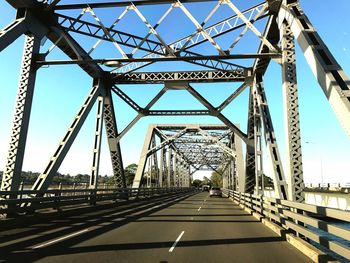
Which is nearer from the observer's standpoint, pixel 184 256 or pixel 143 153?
pixel 184 256

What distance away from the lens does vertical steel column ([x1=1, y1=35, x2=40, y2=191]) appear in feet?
44.6

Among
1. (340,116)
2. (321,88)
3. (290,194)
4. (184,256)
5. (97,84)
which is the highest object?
(97,84)

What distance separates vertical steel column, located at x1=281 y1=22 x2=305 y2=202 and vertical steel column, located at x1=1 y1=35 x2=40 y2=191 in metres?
10.3

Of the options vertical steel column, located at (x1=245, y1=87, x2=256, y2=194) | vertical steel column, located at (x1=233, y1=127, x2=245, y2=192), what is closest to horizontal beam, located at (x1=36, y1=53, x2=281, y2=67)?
vertical steel column, located at (x1=245, y1=87, x2=256, y2=194)

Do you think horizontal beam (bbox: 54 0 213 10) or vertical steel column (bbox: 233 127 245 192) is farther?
vertical steel column (bbox: 233 127 245 192)

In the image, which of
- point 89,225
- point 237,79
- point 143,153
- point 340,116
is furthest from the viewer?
point 143,153

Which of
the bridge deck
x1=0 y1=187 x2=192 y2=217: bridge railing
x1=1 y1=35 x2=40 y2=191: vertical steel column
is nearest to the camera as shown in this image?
the bridge deck

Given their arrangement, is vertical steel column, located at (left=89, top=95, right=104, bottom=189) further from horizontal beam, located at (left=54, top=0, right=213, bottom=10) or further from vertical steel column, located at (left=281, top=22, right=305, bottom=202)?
vertical steel column, located at (left=281, top=22, right=305, bottom=202)

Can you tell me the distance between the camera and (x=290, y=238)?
10258mm

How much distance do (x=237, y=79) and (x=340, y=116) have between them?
15.6 m

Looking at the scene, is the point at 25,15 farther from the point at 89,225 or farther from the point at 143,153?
the point at 143,153

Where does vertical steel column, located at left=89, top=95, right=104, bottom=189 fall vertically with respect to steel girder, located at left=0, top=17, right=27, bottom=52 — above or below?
below

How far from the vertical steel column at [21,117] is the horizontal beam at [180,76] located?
28.7ft

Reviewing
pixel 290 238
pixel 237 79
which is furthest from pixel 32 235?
pixel 237 79
